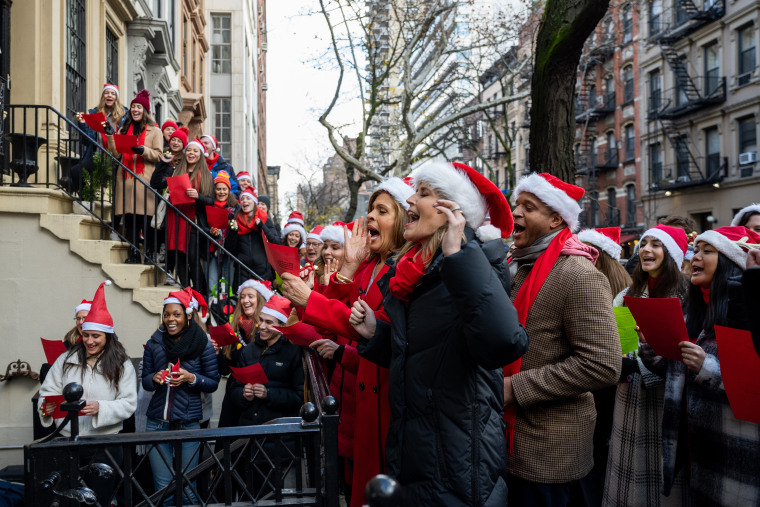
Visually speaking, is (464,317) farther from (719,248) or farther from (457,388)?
(719,248)

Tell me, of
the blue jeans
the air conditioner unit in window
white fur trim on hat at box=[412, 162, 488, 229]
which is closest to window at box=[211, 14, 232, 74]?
the air conditioner unit in window

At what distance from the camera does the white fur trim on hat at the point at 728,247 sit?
3.65 metres

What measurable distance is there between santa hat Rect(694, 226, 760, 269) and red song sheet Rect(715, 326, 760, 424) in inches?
28.1

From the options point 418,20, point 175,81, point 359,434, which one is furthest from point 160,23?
point 359,434

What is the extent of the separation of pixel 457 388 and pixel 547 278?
854 millimetres

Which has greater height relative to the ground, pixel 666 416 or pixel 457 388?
pixel 457 388

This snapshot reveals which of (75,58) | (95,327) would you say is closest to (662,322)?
(95,327)

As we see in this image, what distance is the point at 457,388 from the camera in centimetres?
260

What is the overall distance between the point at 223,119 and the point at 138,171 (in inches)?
1014

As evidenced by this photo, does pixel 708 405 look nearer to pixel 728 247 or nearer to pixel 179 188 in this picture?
pixel 728 247

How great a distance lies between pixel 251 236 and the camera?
A: 30.6ft

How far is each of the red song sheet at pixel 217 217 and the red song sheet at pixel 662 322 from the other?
20.4 feet

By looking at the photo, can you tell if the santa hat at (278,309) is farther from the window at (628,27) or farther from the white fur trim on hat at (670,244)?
the window at (628,27)

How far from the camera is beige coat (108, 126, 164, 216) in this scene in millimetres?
8453
